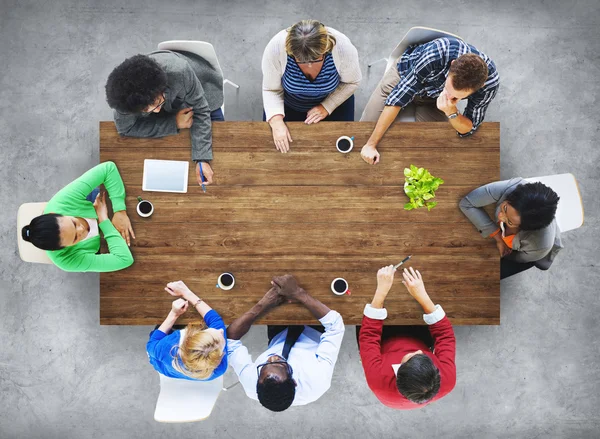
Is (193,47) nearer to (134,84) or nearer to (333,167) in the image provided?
(134,84)

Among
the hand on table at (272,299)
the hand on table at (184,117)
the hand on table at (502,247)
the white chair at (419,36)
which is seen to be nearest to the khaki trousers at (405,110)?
the white chair at (419,36)

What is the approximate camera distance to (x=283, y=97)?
244 cm

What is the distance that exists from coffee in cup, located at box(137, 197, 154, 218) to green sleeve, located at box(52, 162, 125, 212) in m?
0.08

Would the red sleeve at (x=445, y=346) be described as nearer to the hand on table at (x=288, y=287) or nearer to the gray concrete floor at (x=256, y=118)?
the hand on table at (x=288, y=287)

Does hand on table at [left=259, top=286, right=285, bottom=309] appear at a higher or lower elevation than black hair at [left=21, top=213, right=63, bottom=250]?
lower

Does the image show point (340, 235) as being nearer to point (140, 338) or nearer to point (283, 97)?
point (283, 97)

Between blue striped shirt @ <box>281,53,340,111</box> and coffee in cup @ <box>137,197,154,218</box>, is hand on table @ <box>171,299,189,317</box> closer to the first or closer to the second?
→ coffee in cup @ <box>137,197,154,218</box>

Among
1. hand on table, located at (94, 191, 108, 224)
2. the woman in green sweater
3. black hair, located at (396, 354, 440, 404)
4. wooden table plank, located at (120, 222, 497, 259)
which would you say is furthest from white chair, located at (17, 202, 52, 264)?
black hair, located at (396, 354, 440, 404)

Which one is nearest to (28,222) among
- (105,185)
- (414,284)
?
(105,185)

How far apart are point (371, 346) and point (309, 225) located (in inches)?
26.8

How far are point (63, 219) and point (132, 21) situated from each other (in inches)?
66.5

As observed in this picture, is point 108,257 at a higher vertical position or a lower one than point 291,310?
higher

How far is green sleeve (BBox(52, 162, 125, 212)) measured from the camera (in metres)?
2.18

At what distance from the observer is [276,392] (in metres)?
2.01
